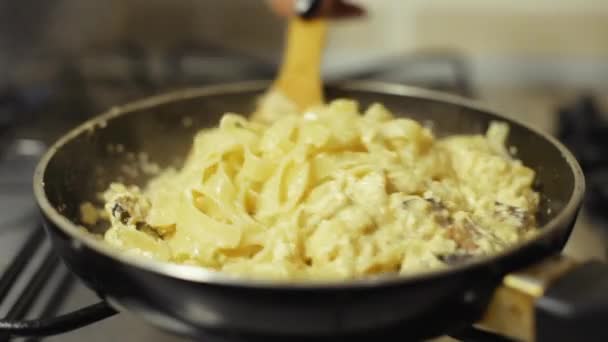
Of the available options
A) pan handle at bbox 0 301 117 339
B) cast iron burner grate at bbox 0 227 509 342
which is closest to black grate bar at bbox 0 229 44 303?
cast iron burner grate at bbox 0 227 509 342

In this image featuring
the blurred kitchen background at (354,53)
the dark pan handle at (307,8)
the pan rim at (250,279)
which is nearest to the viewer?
the pan rim at (250,279)

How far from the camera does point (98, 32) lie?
121 centimetres

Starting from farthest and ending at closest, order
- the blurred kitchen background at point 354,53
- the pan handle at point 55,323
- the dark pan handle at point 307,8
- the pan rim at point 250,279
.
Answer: the blurred kitchen background at point 354,53 → the dark pan handle at point 307,8 → the pan handle at point 55,323 → the pan rim at point 250,279

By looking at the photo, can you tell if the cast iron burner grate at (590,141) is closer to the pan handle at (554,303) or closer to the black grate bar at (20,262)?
the pan handle at (554,303)

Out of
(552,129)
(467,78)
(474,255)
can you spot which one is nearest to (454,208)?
(474,255)

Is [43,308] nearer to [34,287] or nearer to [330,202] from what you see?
[34,287]

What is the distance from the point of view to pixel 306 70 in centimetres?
92

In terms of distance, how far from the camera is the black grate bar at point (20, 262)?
729mm

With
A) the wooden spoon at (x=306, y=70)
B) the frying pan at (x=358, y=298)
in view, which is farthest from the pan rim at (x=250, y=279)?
the wooden spoon at (x=306, y=70)

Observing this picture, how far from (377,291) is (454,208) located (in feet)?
0.70

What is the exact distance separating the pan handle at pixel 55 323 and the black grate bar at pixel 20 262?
121 millimetres

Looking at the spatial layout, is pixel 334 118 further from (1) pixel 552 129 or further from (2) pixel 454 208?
(1) pixel 552 129

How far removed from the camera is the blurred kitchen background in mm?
1185

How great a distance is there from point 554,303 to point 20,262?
542 mm
